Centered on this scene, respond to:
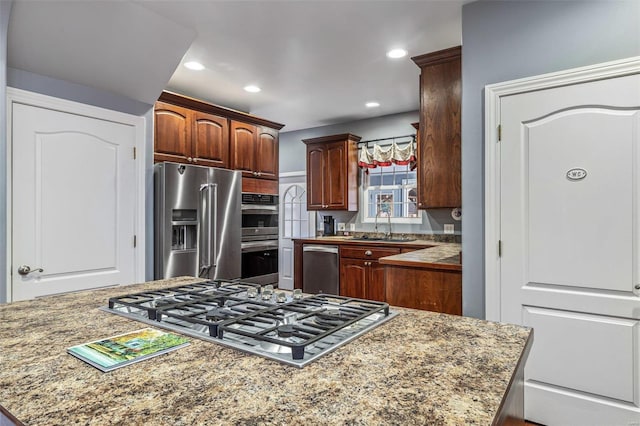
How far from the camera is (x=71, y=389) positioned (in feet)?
2.32

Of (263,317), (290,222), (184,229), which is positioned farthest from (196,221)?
(290,222)

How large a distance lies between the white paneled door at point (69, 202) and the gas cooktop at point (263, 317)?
143cm

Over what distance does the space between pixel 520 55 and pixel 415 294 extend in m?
1.59

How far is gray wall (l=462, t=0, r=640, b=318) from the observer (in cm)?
185

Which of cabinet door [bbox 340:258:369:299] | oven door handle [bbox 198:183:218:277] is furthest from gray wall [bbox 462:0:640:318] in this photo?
oven door handle [bbox 198:183:218:277]

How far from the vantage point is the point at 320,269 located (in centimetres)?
471

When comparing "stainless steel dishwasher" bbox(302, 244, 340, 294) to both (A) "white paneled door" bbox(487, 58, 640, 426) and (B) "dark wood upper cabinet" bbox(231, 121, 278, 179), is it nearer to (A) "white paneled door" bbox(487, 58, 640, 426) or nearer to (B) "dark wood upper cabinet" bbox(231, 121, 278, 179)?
(B) "dark wood upper cabinet" bbox(231, 121, 278, 179)

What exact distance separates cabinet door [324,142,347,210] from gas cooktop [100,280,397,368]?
3605 millimetres

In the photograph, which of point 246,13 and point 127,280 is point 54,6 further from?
point 127,280

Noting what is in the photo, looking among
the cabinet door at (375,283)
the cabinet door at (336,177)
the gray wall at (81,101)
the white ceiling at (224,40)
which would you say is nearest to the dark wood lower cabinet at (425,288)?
the cabinet door at (375,283)

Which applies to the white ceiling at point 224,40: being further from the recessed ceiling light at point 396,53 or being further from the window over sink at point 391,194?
the window over sink at point 391,194

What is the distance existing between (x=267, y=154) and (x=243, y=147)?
380mm

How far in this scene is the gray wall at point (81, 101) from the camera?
205cm

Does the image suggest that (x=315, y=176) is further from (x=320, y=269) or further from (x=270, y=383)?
(x=270, y=383)
